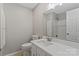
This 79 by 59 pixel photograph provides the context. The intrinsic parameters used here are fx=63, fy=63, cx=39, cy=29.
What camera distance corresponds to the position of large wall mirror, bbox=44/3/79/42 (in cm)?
114

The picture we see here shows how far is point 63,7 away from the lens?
4.30 ft

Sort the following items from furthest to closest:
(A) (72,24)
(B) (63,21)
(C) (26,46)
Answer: (C) (26,46) → (B) (63,21) → (A) (72,24)

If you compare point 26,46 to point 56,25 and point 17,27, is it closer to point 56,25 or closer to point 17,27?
point 17,27

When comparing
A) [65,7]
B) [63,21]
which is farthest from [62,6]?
[63,21]

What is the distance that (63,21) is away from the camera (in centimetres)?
132

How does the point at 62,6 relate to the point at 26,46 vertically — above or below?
above

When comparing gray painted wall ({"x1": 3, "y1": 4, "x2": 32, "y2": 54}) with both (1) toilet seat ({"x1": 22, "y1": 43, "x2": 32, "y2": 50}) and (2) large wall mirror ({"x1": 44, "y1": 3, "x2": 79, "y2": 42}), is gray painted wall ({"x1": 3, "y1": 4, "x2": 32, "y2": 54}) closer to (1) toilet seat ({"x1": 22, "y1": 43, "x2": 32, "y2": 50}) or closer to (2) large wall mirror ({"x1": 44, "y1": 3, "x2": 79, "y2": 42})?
(1) toilet seat ({"x1": 22, "y1": 43, "x2": 32, "y2": 50})

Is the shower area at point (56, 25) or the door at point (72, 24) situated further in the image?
the shower area at point (56, 25)

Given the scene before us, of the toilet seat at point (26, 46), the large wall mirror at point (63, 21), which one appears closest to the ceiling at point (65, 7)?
the large wall mirror at point (63, 21)

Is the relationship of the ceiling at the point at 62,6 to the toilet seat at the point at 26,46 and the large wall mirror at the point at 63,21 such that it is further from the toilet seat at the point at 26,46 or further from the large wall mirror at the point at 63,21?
the toilet seat at the point at 26,46

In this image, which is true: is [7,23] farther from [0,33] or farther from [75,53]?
[75,53]

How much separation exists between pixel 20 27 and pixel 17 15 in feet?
0.92

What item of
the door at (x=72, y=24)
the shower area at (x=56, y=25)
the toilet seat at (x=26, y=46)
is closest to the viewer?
the door at (x=72, y=24)

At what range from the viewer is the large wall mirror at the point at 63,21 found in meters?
1.14
